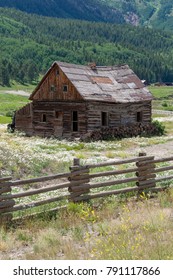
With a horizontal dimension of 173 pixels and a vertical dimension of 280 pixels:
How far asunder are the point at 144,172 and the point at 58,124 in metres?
29.1

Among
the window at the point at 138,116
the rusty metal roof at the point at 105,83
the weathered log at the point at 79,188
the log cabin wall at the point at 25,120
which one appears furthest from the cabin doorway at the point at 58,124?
the weathered log at the point at 79,188

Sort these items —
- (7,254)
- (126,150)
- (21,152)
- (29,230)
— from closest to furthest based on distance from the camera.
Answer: (7,254) < (29,230) < (21,152) < (126,150)

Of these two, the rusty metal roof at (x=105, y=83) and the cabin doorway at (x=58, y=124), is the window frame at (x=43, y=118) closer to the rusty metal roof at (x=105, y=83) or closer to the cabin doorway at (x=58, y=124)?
the cabin doorway at (x=58, y=124)

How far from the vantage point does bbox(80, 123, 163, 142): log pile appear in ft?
140

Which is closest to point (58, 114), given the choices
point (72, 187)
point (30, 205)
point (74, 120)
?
point (74, 120)

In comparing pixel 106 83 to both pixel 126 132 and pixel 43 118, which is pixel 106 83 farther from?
pixel 43 118

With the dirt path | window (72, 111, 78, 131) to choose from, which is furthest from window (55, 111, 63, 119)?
the dirt path

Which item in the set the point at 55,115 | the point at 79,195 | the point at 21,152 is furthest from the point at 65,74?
the point at 79,195

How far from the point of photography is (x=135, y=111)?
47.5 meters

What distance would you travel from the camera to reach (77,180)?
14.6 meters

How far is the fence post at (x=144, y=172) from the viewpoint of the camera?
52.3 feet

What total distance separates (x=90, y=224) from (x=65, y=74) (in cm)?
3209

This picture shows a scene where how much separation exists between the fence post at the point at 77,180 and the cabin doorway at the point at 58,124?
97.6 ft

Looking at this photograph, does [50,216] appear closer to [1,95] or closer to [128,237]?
[128,237]
